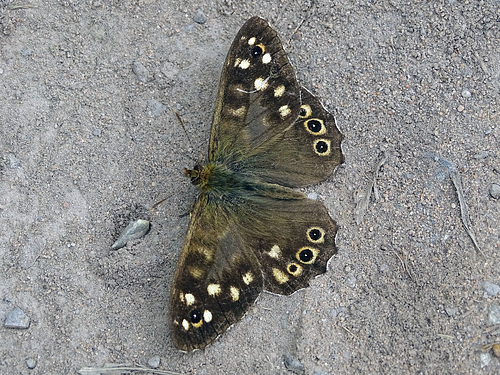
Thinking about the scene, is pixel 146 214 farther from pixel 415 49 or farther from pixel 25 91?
pixel 415 49

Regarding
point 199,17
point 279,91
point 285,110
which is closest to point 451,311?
point 285,110

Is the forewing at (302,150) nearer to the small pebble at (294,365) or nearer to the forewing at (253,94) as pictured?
the forewing at (253,94)

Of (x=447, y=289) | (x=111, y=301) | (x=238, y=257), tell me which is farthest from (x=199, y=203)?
(x=447, y=289)

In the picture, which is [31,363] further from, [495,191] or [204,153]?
[495,191]

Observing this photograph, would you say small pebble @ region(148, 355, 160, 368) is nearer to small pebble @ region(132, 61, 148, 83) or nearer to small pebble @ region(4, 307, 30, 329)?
small pebble @ region(4, 307, 30, 329)

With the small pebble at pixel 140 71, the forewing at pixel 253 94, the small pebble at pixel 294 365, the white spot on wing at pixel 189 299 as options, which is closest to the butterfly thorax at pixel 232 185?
the forewing at pixel 253 94
